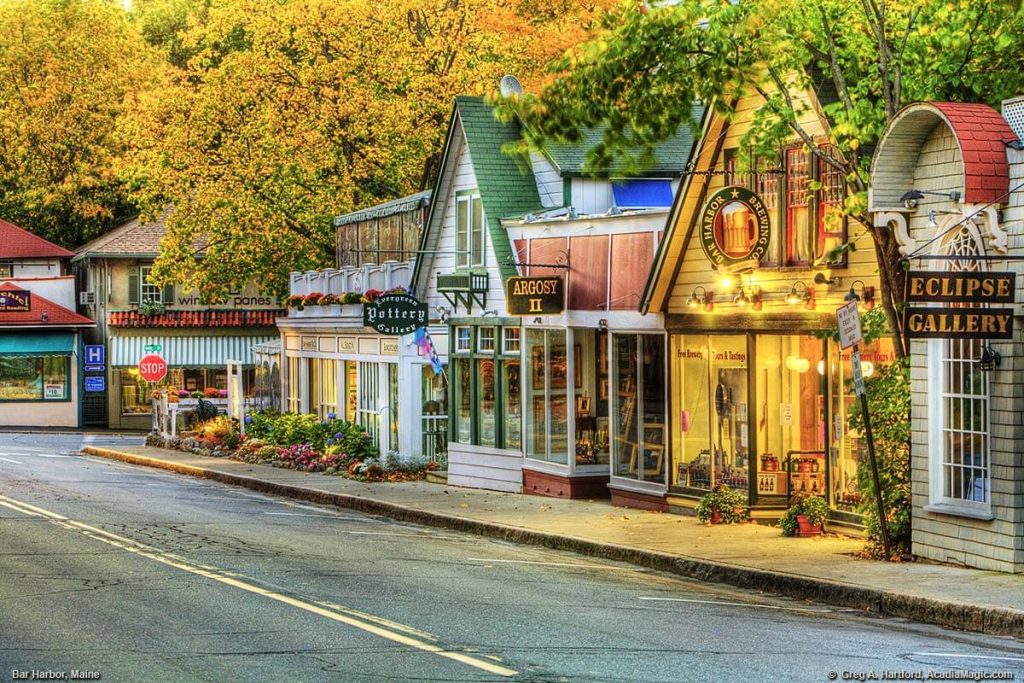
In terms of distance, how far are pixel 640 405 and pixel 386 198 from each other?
985 inches

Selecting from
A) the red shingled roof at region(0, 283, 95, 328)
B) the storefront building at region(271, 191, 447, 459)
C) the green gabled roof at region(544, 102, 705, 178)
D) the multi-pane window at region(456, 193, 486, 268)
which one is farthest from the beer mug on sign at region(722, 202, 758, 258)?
the red shingled roof at region(0, 283, 95, 328)

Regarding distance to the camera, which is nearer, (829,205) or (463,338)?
(829,205)

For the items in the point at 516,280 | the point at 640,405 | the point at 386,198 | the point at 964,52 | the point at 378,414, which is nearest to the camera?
the point at 964,52

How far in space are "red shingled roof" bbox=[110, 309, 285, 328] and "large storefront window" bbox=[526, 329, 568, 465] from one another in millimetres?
33782

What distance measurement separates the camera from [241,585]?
636 inches

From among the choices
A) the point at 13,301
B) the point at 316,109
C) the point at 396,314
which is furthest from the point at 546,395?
the point at 13,301

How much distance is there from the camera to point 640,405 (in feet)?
79.5

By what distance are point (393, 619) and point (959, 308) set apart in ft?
20.9

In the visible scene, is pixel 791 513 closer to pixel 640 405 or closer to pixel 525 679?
pixel 640 405

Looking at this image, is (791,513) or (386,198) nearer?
(791,513)

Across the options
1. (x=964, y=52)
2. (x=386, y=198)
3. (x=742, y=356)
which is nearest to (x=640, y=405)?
(x=742, y=356)

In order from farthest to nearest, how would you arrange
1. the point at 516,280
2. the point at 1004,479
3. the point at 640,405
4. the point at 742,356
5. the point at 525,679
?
the point at 516,280 → the point at 640,405 → the point at 742,356 → the point at 1004,479 → the point at 525,679

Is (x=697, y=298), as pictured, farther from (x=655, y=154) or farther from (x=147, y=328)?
(x=147, y=328)

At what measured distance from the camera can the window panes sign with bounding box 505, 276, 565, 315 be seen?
26219mm
